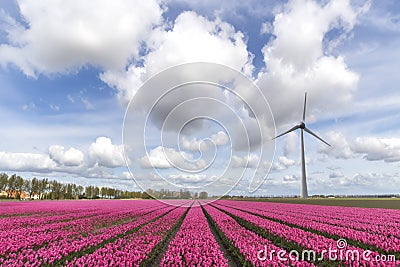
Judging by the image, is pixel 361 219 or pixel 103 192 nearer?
pixel 361 219

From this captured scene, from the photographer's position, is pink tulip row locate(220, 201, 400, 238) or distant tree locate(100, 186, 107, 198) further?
distant tree locate(100, 186, 107, 198)

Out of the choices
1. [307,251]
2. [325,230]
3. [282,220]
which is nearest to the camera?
[307,251]

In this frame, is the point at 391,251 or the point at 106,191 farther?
the point at 106,191

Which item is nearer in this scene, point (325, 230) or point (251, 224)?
point (325, 230)

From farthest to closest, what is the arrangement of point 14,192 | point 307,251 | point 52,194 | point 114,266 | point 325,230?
point 52,194, point 14,192, point 325,230, point 307,251, point 114,266

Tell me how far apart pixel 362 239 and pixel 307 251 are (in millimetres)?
3963

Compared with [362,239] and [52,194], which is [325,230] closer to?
[362,239]

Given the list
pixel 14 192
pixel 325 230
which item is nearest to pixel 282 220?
pixel 325 230

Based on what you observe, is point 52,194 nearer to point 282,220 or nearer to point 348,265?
point 282,220

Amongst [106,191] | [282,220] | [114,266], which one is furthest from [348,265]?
[106,191]

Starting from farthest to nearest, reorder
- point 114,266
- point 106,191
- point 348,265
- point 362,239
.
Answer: point 106,191, point 362,239, point 348,265, point 114,266

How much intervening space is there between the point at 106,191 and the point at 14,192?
58.5 metres

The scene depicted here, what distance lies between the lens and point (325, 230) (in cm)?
1574

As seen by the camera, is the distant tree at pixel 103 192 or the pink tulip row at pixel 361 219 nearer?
the pink tulip row at pixel 361 219
